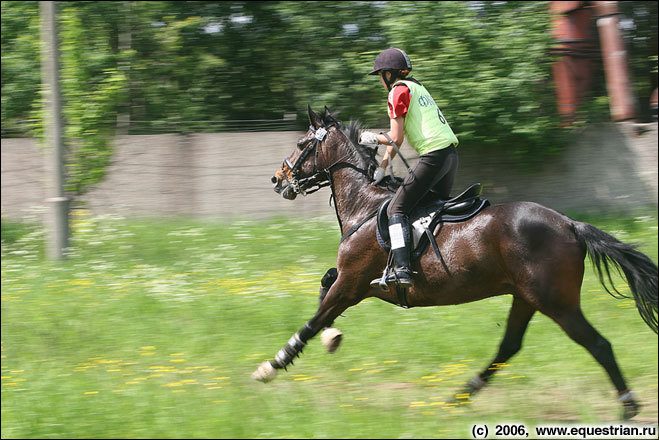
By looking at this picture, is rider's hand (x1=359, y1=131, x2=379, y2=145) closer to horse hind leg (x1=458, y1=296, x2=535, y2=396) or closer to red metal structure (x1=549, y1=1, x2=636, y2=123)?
horse hind leg (x1=458, y1=296, x2=535, y2=396)

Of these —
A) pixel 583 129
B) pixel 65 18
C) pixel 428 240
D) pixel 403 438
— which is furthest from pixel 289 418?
pixel 583 129

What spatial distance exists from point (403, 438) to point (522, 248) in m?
1.67

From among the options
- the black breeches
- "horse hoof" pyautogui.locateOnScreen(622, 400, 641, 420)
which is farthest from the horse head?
"horse hoof" pyautogui.locateOnScreen(622, 400, 641, 420)

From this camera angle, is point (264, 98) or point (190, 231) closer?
point (190, 231)

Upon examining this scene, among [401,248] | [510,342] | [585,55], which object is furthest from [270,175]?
[510,342]

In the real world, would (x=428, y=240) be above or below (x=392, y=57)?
below

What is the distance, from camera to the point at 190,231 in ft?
44.3

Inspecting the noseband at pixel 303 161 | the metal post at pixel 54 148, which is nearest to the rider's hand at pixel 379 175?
the noseband at pixel 303 161

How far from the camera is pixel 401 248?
6188 mm

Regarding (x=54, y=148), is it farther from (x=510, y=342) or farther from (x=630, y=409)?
(x=630, y=409)

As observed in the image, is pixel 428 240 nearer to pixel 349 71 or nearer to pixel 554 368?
pixel 554 368

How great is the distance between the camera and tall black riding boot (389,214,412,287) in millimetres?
6172

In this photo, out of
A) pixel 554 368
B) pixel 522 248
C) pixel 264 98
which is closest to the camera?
pixel 522 248

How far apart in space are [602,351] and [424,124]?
224cm
